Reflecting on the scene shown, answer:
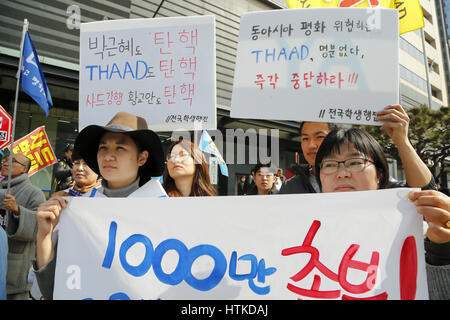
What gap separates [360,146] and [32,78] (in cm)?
362

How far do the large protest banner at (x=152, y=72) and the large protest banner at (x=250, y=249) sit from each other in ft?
2.41

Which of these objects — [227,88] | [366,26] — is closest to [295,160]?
[227,88]

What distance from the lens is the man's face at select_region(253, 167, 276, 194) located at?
155 inches

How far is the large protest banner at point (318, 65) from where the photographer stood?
5.48 feet

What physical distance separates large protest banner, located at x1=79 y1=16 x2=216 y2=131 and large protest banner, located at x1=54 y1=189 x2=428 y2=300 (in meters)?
0.73

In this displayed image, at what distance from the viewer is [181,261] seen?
1.22m

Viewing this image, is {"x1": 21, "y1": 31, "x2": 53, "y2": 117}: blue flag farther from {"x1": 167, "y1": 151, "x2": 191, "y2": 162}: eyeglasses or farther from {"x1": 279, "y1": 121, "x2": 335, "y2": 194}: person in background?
{"x1": 279, "y1": 121, "x2": 335, "y2": 194}: person in background

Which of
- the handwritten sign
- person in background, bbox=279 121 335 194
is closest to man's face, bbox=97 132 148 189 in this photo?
person in background, bbox=279 121 335 194

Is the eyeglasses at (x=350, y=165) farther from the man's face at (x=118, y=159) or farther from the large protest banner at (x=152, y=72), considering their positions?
the man's face at (x=118, y=159)

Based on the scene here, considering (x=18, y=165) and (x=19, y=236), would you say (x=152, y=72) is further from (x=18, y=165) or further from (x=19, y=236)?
(x=18, y=165)

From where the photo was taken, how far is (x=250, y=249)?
1199 mm

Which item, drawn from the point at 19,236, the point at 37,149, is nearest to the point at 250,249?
the point at 19,236

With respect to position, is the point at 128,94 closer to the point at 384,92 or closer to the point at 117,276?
the point at 117,276

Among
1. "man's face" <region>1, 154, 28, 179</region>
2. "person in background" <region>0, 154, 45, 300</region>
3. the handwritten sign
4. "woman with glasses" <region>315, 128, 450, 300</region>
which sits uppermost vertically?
the handwritten sign
